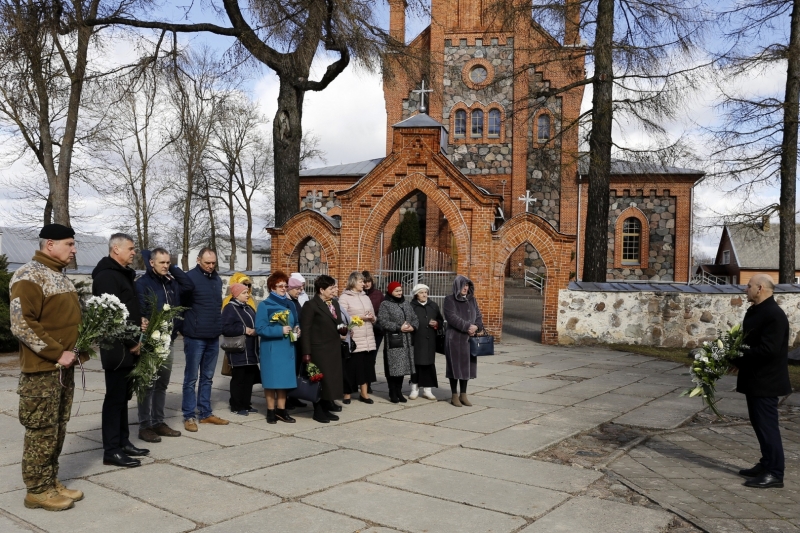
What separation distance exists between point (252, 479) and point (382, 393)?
14.6 ft

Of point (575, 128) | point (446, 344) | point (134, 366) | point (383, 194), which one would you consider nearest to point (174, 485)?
point (134, 366)

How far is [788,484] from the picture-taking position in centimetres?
584

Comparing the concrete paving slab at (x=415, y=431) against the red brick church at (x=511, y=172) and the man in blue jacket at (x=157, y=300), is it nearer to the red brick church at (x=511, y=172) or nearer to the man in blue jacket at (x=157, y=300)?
the man in blue jacket at (x=157, y=300)

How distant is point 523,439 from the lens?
283 inches

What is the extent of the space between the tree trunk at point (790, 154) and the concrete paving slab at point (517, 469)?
13.9m

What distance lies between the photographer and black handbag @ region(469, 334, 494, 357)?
9.00 metres

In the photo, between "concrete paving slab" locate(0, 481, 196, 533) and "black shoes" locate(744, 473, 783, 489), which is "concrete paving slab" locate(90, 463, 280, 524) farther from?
"black shoes" locate(744, 473, 783, 489)

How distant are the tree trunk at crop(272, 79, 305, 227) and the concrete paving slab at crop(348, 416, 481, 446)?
10.6 metres

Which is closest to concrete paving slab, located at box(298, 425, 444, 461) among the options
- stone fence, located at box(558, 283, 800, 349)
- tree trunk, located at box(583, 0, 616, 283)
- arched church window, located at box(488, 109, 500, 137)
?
stone fence, located at box(558, 283, 800, 349)

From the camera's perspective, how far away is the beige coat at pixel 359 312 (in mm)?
8992

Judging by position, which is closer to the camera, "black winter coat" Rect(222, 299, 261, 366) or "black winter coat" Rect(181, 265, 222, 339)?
"black winter coat" Rect(181, 265, 222, 339)

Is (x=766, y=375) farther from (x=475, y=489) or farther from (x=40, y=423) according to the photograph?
(x=40, y=423)

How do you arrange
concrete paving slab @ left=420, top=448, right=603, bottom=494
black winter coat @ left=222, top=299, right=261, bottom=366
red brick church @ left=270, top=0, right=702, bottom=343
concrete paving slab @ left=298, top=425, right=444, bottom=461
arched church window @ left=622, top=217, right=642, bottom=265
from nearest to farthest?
concrete paving slab @ left=420, top=448, right=603, bottom=494 → concrete paving slab @ left=298, top=425, right=444, bottom=461 → black winter coat @ left=222, top=299, right=261, bottom=366 → red brick church @ left=270, top=0, right=702, bottom=343 → arched church window @ left=622, top=217, right=642, bottom=265

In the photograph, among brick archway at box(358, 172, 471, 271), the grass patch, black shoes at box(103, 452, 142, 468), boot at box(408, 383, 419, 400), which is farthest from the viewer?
brick archway at box(358, 172, 471, 271)
